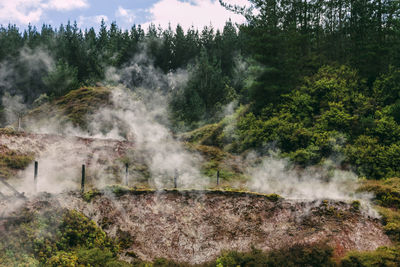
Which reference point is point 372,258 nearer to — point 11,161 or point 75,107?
point 11,161

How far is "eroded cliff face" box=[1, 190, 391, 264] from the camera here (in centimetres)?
1058

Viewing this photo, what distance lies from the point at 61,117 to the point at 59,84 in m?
17.3

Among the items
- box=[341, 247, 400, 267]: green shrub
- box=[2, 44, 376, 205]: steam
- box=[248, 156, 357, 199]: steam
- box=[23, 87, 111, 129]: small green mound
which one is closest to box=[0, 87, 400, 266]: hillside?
box=[341, 247, 400, 267]: green shrub

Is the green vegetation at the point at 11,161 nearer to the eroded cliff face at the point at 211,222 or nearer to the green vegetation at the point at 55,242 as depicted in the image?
the eroded cliff face at the point at 211,222

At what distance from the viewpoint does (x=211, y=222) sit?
11.8 m

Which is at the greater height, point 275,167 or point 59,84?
point 59,84

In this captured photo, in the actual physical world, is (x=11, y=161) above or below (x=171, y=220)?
above

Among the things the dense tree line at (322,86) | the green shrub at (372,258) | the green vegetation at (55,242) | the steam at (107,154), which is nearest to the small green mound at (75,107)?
the steam at (107,154)

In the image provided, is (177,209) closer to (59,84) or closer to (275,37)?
(275,37)

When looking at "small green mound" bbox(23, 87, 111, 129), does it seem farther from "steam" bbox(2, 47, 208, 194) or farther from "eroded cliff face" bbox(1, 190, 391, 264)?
"eroded cliff face" bbox(1, 190, 391, 264)

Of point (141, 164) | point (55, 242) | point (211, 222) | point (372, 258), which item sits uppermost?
point (141, 164)

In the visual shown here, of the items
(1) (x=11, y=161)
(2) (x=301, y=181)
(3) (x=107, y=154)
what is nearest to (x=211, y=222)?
(2) (x=301, y=181)

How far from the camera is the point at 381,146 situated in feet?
53.9

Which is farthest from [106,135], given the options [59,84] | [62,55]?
[62,55]
